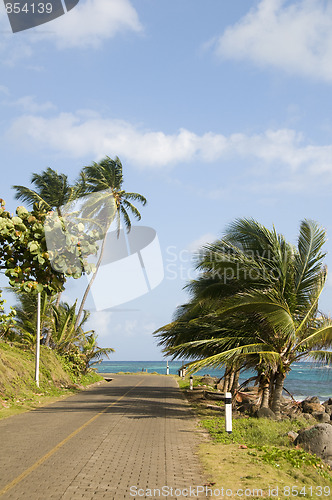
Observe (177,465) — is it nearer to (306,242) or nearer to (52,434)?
(52,434)

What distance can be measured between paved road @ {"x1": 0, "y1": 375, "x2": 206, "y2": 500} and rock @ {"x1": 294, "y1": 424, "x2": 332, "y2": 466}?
234 centimetres

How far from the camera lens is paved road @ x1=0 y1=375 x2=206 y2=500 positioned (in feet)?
21.8

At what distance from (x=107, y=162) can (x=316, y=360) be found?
1208 inches

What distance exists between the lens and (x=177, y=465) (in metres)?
8.29

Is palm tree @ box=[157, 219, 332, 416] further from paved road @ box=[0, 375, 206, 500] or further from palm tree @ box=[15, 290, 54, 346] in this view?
palm tree @ box=[15, 290, 54, 346]

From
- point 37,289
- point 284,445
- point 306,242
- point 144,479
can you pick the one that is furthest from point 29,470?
point 306,242

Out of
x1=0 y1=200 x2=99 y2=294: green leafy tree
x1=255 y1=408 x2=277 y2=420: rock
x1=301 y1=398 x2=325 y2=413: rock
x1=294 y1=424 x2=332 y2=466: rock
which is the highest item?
x1=0 y1=200 x2=99 y2=294: green leafy tree

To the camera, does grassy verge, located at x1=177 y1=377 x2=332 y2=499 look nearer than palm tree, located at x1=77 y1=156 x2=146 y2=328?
Yes

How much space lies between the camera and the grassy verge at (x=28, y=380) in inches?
720

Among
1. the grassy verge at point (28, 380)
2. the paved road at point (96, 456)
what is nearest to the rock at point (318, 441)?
the paved road at point (96, 456)

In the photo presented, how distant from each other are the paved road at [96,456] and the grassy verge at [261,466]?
1.30 feet

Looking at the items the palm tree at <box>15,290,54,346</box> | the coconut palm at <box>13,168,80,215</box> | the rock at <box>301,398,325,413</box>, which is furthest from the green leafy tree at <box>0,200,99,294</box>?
the coconut palm at <box>13,168,80,215</box>

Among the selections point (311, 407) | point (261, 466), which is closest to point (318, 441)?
point (261, 466)

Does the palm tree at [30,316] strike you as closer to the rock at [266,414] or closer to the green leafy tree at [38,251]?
the rock at [266,414]
